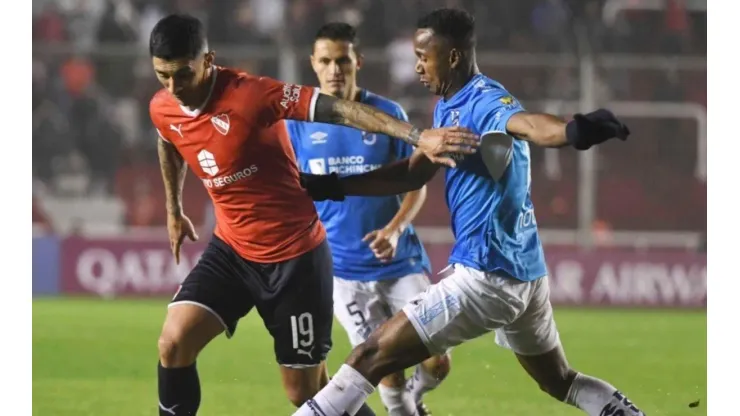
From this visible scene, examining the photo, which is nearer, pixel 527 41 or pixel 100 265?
pixel 100 265

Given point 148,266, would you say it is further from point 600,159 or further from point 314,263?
point 314,263

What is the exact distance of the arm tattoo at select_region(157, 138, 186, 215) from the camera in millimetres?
6254

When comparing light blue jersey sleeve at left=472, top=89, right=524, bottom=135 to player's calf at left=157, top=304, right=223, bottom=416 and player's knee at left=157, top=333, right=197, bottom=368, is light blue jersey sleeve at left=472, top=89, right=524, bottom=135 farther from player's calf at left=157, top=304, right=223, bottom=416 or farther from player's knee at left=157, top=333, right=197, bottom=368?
player's knee at left=157, top=333, right=197, bottom=368

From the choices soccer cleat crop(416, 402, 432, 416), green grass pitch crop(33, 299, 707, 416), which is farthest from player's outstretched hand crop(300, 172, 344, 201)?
green grass pitch crop(33, 299, 707, 416)

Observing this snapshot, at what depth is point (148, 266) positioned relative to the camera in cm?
1520

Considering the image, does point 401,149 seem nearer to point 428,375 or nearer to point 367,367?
point 428,375

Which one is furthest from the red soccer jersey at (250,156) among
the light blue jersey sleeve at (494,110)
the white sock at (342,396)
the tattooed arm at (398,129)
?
the white sock at (342,396)

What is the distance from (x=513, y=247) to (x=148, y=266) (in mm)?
10572

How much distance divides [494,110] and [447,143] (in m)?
0.25

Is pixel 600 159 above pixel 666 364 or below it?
above

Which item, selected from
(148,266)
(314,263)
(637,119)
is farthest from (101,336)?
(637,119)

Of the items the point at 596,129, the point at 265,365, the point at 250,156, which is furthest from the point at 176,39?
the point at 265,365

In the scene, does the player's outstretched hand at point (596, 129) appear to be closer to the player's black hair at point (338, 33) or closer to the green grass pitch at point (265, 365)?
the player's black hair at point (338, 33)
